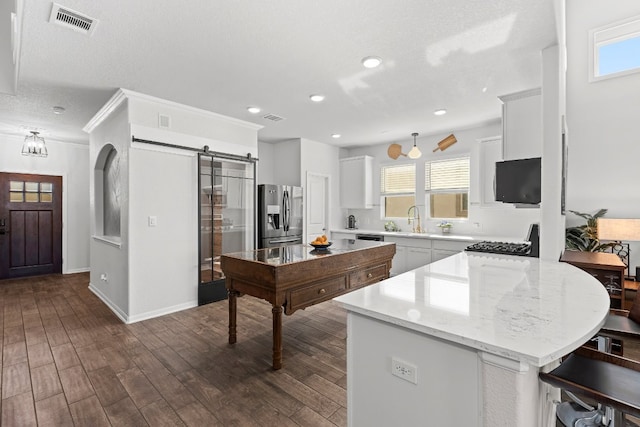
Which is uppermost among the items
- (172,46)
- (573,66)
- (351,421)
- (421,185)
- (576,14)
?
(576,14)

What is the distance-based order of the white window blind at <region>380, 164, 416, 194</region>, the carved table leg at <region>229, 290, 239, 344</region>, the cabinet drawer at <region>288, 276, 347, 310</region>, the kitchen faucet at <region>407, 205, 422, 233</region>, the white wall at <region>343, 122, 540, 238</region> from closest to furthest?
the cabinet drawer at <region>288, 276, 347, 310</region>, the carved table leg at <region>229, 290, 239, 344</region>, the white wall at <region>343, 122, 540, 238</region>, the kitchen faucet at <region>407, 205, 422, 233</region>, the white window blind at <region>380, 164, 416, 194</region>

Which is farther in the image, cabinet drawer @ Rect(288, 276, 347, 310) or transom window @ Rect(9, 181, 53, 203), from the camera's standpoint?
transom window @ Rect(9, 181, 53, 203)

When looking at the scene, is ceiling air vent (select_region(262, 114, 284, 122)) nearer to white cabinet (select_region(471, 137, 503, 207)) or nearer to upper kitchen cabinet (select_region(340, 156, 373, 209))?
upper kitchen cabinet (select_region(340, 156, 373, 209))

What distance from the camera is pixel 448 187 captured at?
5410 millimetres

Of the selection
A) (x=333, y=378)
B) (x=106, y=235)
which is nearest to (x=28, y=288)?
(x=106, y=235)

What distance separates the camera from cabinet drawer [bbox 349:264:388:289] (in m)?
3.13

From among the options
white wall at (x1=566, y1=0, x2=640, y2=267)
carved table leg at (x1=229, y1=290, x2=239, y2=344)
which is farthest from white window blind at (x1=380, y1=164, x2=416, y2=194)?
carved table leg at (x1=229, y1=290, x2=239, y2=344)

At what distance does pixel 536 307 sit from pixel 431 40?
2106 mm

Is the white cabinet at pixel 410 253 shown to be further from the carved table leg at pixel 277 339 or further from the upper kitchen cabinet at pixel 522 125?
the carved table leg at pixel 277 339

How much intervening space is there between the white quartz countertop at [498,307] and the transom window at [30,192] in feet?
22.9

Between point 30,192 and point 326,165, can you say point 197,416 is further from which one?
point 30,192

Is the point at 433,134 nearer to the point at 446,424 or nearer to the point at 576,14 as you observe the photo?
the point at 576,14

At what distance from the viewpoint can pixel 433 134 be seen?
5.50 m

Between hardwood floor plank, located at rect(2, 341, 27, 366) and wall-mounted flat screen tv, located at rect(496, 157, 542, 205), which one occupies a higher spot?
wall-mounted flat screen tv, located at rect(496, 157, 542, 205)
